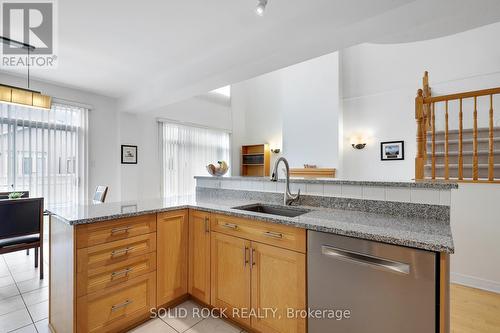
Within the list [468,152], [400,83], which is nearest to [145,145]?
[400,83]

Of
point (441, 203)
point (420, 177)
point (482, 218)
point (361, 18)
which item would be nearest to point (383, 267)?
point (441, 203)

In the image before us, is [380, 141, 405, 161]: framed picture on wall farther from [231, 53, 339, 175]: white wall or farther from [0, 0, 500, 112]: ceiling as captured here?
[0, 0, 500, 112]: ceiling

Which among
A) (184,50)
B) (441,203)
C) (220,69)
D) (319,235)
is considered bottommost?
(319,235)

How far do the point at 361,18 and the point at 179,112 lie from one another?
399 cm

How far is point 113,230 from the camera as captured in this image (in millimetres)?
1655

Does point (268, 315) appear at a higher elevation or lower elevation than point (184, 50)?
lower

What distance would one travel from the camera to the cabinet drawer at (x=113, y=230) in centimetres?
151

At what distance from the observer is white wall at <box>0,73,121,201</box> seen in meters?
4.04

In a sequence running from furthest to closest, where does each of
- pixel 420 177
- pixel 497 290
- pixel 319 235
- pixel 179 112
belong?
pixel 179 112
pixel 497 290
pixel 420 177
pixel 319 235

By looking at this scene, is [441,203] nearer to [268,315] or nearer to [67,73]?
[268,315]

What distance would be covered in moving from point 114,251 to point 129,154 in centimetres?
311

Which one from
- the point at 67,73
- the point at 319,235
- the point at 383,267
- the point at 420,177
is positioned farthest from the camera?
the point at 67,73

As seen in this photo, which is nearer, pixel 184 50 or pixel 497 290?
pixel 497 290

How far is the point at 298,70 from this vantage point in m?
5.50
